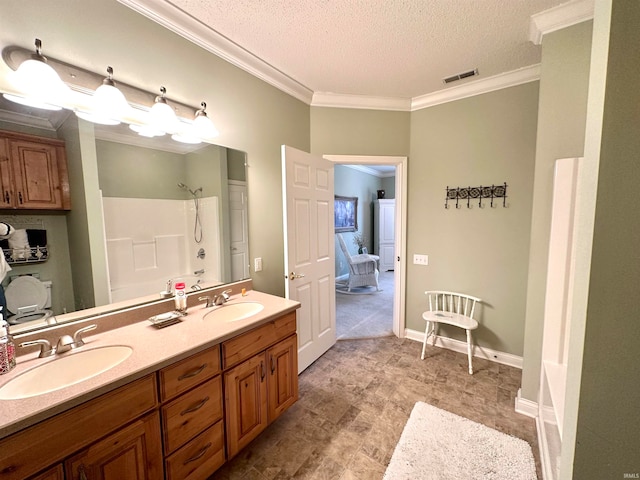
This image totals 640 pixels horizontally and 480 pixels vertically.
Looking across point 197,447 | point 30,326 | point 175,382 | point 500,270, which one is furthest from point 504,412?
point 30,326

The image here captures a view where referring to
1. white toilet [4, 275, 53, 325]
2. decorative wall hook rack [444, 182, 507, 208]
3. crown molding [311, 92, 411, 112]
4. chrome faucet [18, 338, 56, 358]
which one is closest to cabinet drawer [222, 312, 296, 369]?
chrome faucet [18, 338, 56, 358]

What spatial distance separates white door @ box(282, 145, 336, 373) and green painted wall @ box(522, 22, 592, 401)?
66.6 inches

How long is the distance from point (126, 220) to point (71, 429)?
1015mm

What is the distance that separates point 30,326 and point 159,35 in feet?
5.76

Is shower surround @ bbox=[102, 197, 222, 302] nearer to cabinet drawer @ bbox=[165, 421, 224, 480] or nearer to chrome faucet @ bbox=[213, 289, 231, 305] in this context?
chrome faucet @ bbox=[213, 289, 231, 305]

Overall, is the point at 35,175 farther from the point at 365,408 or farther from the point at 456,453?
the point at 456,453

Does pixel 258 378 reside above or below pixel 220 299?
below

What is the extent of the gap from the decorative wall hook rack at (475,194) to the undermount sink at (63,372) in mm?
2922

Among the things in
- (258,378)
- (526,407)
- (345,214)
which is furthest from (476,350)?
(345,214)

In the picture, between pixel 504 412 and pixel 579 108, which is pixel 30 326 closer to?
pixel 504 412

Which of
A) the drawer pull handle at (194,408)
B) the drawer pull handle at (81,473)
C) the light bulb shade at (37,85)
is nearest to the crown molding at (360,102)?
the light bulb shade at (37,85)

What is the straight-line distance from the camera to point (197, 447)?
1277mm

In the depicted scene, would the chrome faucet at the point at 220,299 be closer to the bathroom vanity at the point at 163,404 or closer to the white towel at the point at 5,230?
the bathroom vanity at the point at 163,404

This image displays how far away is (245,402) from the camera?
1.51m
